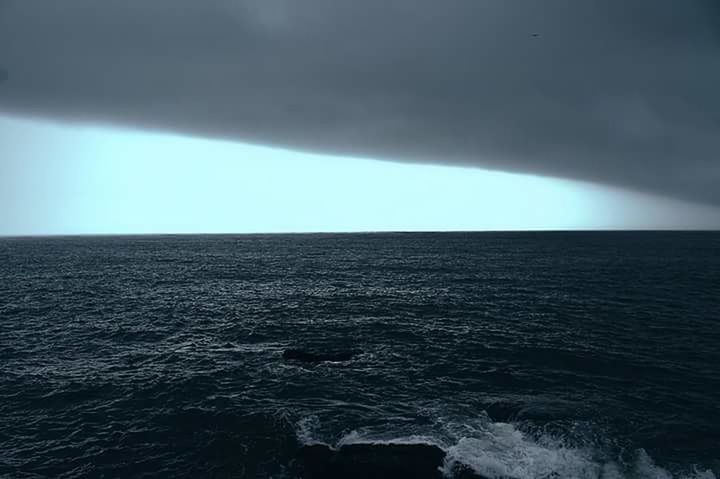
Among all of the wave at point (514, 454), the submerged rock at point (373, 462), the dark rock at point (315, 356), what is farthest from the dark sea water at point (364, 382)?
the dark rock at point (315, 356)

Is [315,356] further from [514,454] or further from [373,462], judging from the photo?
[514,454]

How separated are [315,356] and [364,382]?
790 cm

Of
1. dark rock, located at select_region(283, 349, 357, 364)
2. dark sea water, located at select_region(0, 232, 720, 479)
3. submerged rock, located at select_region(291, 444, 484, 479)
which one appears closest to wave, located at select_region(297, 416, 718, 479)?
dark sea water, located at select_region(0, 232, 720, 479)

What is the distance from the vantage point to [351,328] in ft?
177

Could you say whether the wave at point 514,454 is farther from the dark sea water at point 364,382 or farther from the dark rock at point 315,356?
the dark rock at point 315,356

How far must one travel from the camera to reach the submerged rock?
22.7m

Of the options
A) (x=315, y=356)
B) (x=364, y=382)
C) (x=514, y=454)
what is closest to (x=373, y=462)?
(x=514, y=454)

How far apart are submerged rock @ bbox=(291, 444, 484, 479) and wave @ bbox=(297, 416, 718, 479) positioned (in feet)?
0.94

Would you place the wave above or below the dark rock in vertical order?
below

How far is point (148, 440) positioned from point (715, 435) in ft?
119

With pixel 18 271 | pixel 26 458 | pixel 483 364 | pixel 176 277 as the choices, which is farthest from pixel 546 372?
pixel 18 271

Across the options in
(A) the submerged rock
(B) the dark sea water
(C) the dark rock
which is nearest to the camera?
(A) the submerged rock

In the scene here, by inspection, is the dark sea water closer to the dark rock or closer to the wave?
the wave

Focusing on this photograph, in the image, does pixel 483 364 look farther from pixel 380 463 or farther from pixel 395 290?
pixel 395 290
